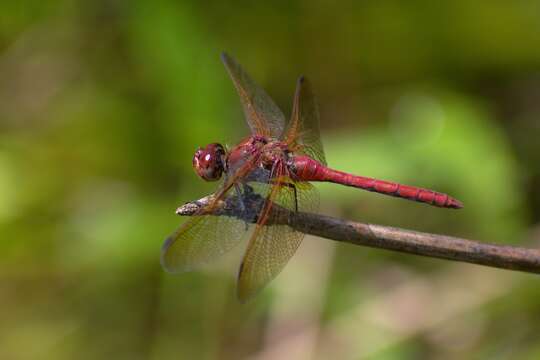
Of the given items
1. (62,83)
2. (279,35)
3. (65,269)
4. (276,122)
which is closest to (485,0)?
(279,35)

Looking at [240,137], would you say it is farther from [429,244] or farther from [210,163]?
[429,244]

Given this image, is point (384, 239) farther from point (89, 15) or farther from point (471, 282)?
point (89, 15)

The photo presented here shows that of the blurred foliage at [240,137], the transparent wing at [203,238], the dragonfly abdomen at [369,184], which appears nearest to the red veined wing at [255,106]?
the dragonfly abdomen at [369,184]

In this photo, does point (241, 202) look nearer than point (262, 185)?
Yes

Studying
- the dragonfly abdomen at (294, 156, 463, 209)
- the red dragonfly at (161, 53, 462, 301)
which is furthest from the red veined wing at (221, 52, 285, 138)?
the dragonfly abdomen at (294, 156, 463, 209)

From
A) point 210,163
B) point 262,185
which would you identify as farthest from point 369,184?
point 210,163
